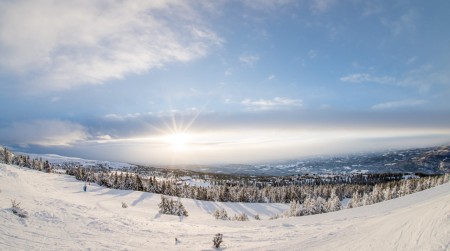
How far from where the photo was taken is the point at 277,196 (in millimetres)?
131125

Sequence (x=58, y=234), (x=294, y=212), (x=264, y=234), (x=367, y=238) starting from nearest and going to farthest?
(x=367, y=238)
(x=58, y=234)
(x=264, y=234)
(x=294, y=212)

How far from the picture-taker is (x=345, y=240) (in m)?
11.5

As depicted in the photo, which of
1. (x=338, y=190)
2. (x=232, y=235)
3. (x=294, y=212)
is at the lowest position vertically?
(x=338, y=190)

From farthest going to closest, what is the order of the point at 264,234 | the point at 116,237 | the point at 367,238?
the point at 264,234 → the point at 116,237 → the point at 367,238

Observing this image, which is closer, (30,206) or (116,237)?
(116,237)

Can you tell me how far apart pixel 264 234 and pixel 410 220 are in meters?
7.49

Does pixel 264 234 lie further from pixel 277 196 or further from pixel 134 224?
pixel 277 196

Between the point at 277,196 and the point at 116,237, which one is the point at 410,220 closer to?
the point at 116,237

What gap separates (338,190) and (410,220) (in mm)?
157347

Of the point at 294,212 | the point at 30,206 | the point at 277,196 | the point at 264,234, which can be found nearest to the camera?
the point at 264,234

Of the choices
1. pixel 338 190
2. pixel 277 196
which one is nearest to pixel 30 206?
pixel 277 196

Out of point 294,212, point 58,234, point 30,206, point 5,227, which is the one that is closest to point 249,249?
point 58,234

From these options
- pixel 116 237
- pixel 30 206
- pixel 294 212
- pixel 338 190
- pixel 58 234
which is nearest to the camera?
pixel 58 234

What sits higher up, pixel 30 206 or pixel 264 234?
pixel 30 206
